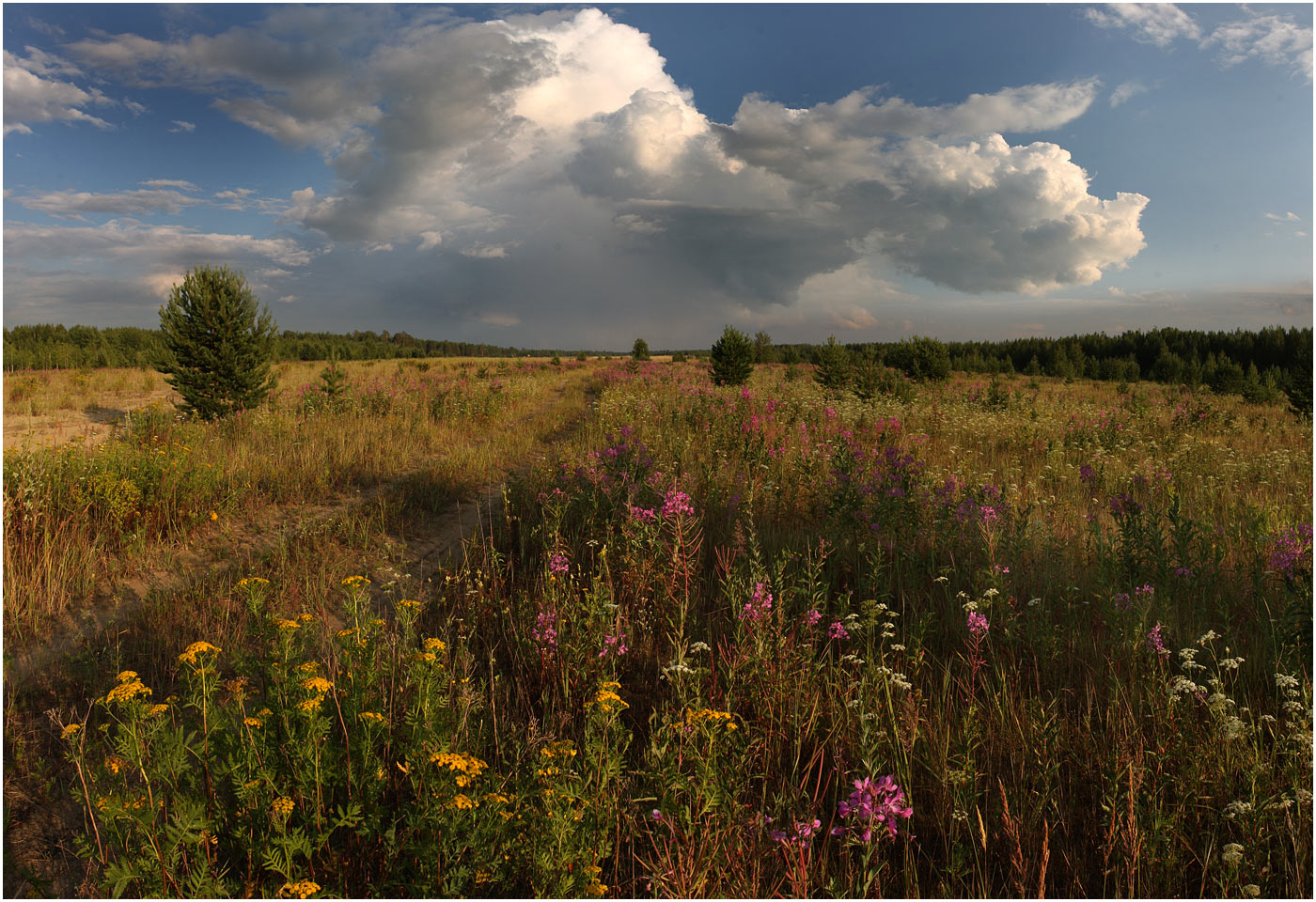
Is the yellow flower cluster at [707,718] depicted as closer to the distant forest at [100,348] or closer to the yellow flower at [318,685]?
the yellow flower at [318,685]

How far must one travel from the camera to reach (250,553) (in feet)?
17.8

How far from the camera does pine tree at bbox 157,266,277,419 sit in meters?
12.7

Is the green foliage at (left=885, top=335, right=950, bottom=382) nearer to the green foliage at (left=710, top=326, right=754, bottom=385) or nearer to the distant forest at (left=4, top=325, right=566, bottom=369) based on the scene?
the green foliage at (left=710, top=326, right=754, bottom=385)

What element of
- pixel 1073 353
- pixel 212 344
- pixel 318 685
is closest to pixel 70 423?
pixel 212 344

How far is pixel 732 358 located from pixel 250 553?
825 inches

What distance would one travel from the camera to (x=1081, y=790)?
7.61ft

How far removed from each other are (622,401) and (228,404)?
29.7 ft

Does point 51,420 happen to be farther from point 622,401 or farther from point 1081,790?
point 1081,790

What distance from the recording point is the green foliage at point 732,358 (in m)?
24.4

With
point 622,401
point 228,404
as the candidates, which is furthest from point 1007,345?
point 228,404

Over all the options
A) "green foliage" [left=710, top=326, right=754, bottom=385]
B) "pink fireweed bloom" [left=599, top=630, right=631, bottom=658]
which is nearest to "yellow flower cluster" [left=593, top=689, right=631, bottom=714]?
"pink fireweed bloom" [left=599, top=630, right=631, bottom=658]

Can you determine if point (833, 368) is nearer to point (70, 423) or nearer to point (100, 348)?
point (70, 423)

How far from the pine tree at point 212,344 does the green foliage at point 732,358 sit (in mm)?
16336

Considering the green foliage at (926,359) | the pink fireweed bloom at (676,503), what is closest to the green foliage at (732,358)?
the green foliage at (926,359)
